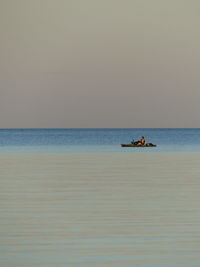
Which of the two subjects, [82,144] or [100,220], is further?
[82,144]

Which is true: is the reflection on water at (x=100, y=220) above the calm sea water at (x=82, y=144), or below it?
below

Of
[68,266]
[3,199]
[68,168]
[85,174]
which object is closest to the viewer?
[68,266]

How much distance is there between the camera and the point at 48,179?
9.39 meters

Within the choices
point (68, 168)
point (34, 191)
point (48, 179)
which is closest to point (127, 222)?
point (34, 191)

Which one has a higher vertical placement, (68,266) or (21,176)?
(21,176)

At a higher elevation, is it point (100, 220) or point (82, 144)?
point (82, 144)

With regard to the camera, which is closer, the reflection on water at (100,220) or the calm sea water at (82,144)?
the reflection on water at (100,220)

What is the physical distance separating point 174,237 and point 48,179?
4.89m

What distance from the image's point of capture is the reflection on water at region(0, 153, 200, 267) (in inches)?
159

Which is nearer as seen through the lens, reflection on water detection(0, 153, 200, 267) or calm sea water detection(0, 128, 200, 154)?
reflection on water detection(0, 153, 200, 267)

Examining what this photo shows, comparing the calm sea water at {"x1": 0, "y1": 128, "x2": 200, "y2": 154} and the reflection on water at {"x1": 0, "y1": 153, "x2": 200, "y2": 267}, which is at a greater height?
the calm sea water at {"x1": 0, "y1": 128, "x2": 200, "y2": 154}

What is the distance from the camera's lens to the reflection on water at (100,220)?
159 inches

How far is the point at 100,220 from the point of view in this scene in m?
5.50

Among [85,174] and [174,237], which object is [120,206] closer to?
[174,237]
